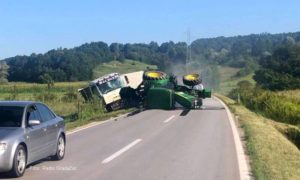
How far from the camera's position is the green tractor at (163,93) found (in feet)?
111

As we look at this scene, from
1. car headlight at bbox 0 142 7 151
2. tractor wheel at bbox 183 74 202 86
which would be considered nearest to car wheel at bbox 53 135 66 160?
car headlight at bbox 0 142 7 151

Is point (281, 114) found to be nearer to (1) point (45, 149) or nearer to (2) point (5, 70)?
(1) point (45, 149)

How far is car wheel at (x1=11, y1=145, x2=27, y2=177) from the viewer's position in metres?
9.61

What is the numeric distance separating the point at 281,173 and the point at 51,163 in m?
4.84

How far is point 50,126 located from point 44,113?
0.35 m

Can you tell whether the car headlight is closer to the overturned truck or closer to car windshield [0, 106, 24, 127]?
car windshield [0, 106, 24, 127]

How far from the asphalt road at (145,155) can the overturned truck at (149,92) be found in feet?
40.6

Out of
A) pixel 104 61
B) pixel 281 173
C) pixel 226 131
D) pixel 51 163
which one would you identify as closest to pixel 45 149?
pixel 51 163

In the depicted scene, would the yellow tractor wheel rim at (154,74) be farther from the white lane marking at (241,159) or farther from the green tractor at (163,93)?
the white lane marking at (241,159)

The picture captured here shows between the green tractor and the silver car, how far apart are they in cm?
2163

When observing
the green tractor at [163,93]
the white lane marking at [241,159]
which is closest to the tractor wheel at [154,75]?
the green tractor at [163,93]

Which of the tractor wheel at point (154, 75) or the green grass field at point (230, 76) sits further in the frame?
the green grass field at point (230, 76)

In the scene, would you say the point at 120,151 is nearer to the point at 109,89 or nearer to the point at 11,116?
→ the point at 11,116

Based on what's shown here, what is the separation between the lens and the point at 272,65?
10431cm
